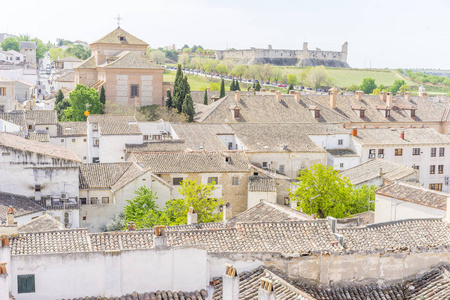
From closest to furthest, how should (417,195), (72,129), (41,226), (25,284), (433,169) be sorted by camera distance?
1. (25,284)
2. (41,226)
3. (417,195)
4. (72,129)
5. (433,169)

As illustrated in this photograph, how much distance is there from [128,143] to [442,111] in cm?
3937

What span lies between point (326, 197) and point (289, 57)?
13353 cm

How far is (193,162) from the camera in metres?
39.2

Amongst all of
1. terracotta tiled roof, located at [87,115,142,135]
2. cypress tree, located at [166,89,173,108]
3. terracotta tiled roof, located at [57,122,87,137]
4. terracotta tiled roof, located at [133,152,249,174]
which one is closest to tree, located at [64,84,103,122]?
cypress tree, located at [166,89,173,108]

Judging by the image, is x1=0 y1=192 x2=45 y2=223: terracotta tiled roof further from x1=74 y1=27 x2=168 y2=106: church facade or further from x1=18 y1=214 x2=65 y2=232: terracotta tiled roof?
x1=74 y1=27 x2=168 y2=106: church facade

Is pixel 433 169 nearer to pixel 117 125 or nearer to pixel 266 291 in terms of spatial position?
pixel 117 125

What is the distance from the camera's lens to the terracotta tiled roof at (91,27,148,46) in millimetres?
68312

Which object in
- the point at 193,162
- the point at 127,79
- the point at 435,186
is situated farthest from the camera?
the point at 127,79

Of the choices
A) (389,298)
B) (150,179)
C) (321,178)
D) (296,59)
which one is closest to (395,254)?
(389,298)

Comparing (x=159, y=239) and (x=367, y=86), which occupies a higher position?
(x=367, y=86)

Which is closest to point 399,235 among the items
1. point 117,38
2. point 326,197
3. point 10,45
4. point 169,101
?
point 326,197

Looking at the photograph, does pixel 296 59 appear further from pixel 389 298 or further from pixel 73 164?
pixel 389 298

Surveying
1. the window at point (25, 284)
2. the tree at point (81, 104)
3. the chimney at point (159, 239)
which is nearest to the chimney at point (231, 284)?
the chimney at point (159, 239)

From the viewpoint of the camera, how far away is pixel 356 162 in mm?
47969
